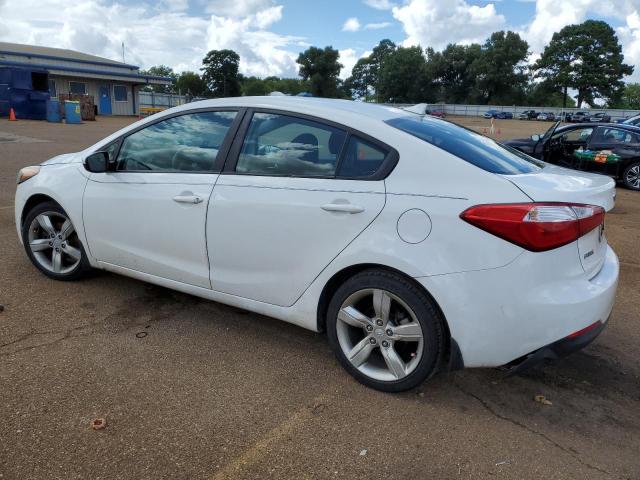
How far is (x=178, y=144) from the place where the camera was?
3.61 metres

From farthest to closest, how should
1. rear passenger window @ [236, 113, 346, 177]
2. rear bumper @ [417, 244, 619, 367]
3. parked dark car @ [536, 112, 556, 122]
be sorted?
parked dark car @ [536, 112, 556, 122] → rear passenger window @ [236, 113, 346, 177] → rear bumper @ [417, 244, 619, 367]

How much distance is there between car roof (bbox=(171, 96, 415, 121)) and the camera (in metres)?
3.12

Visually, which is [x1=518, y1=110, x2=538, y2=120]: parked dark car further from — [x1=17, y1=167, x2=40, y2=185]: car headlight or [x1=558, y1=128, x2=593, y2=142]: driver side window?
[x1=17, y1=167, x2=40, y2=185]: car headlight

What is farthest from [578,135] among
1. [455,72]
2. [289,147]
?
[455,72]

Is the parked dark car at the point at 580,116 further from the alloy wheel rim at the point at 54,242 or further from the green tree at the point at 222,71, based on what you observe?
the alloy wheel rim at the point at 54,242

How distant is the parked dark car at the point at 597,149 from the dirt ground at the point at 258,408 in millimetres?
8438

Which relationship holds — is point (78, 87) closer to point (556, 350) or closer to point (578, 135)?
point (578, 135)

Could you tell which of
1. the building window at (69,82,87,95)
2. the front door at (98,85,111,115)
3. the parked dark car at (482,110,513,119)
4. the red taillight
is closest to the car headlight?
the red taillight

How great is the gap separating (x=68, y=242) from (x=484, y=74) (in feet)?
296

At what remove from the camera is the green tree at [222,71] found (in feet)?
281

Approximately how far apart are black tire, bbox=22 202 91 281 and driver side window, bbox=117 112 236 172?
82 centimetres

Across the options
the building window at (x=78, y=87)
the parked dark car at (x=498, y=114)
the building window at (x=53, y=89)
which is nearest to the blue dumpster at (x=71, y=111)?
the building window at (x=53, y=89)

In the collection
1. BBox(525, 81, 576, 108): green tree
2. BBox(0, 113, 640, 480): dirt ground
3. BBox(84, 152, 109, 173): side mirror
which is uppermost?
BBox(525, 81, 576, 108): green tree

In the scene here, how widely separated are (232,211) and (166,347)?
39.8 inches
